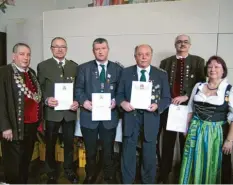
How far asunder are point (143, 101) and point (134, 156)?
0.53 metres

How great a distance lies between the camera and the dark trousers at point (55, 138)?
7.31ft

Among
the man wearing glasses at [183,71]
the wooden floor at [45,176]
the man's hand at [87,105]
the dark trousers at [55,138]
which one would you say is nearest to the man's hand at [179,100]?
the man wearing glasses at [183,71]

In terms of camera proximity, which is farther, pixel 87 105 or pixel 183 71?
pixel 183 71

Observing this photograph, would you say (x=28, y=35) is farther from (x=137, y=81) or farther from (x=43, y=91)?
(x=137, y=81)

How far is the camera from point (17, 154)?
1930mm

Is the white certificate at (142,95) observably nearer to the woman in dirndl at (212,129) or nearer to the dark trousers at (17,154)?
the woman in dirndl at (212,129)

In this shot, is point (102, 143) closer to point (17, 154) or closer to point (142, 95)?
point (142, 95)

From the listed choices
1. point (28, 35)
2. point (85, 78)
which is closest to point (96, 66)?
point (85, 78)

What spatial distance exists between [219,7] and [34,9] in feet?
9.31

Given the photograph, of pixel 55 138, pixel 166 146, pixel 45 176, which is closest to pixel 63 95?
pixel 55 138

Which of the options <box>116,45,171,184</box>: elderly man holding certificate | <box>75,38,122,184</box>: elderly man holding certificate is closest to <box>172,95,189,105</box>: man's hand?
<box>116,45,171,184</box>: elderly man holding certificate

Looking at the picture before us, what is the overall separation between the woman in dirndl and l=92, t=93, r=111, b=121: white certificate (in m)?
0.73

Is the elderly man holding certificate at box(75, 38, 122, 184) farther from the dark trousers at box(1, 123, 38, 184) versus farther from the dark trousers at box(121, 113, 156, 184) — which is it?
the dark trousers at box(1, 123, 38, 184)

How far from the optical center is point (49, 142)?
2.27 m
